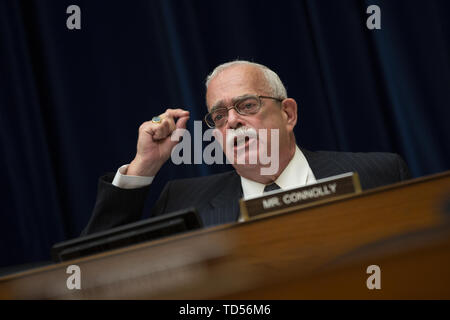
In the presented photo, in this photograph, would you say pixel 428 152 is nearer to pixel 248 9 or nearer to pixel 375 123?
pixel 375 123

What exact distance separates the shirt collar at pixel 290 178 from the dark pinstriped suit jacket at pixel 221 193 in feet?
0.08

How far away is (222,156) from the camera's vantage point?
7.36 feet

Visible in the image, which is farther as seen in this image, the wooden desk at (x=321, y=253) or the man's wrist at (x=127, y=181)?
the man's wrist at (x=127, y=181)

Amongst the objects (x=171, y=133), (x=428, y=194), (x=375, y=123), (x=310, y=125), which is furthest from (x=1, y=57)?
(x=428, y=194)

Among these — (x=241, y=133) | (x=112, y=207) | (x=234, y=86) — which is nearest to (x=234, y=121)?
(x=241, y=133)

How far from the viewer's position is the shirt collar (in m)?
1.64

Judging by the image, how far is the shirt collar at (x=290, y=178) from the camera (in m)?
1.64

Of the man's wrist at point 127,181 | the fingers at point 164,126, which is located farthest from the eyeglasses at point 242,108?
the man's wrist at point 127,181

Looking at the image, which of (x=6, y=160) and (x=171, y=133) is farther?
(x=6, y=160)

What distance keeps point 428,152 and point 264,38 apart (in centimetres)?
105

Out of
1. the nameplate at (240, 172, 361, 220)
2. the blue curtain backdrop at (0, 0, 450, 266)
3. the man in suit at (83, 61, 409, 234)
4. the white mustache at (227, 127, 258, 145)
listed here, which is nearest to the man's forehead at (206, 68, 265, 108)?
the man in suit at (83, 61, 409, 234)

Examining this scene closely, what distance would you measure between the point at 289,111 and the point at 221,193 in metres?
0.45

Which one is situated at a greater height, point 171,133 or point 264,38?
point 264,38

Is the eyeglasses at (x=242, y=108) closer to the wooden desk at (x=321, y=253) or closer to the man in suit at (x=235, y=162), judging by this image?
the man in suit at (x=235, y=162)
